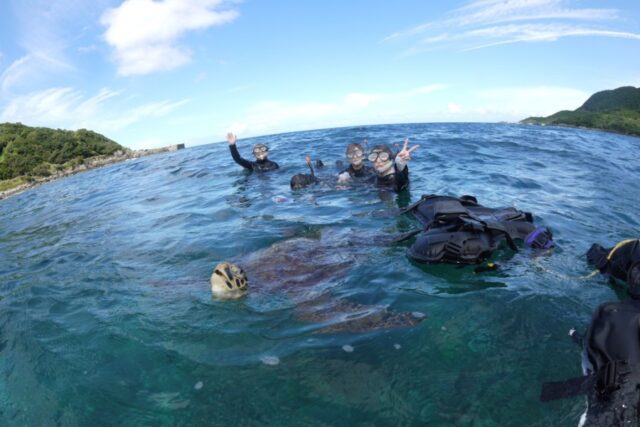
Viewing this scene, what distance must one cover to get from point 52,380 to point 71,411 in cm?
69

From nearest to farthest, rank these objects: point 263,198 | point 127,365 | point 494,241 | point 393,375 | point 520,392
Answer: point 520,392 < point 393,375 < point 127,365 < point 494,241 < point 263,198

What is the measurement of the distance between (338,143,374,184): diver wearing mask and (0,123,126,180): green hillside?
27351 mm

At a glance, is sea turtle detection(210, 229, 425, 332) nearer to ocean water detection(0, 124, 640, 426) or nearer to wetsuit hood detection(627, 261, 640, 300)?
ocean water detection(0, 124, 640, 426)

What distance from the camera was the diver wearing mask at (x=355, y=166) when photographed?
427 inches

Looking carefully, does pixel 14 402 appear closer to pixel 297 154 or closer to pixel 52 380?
pixel 52 380

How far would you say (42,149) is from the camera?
32.0m

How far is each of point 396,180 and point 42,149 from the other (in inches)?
1363

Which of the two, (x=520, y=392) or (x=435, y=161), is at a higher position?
(x=435, y=161)

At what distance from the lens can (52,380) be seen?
13.0ft

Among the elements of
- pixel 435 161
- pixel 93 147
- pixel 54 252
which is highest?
pixel 93 147

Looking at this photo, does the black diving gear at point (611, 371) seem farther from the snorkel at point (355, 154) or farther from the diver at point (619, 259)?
the snorkel at point (355, 154)

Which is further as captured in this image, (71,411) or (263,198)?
(263,198)

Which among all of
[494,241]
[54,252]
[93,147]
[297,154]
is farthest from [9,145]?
[494,241]

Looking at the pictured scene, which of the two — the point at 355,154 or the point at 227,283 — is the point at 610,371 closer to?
the point at 227,283
